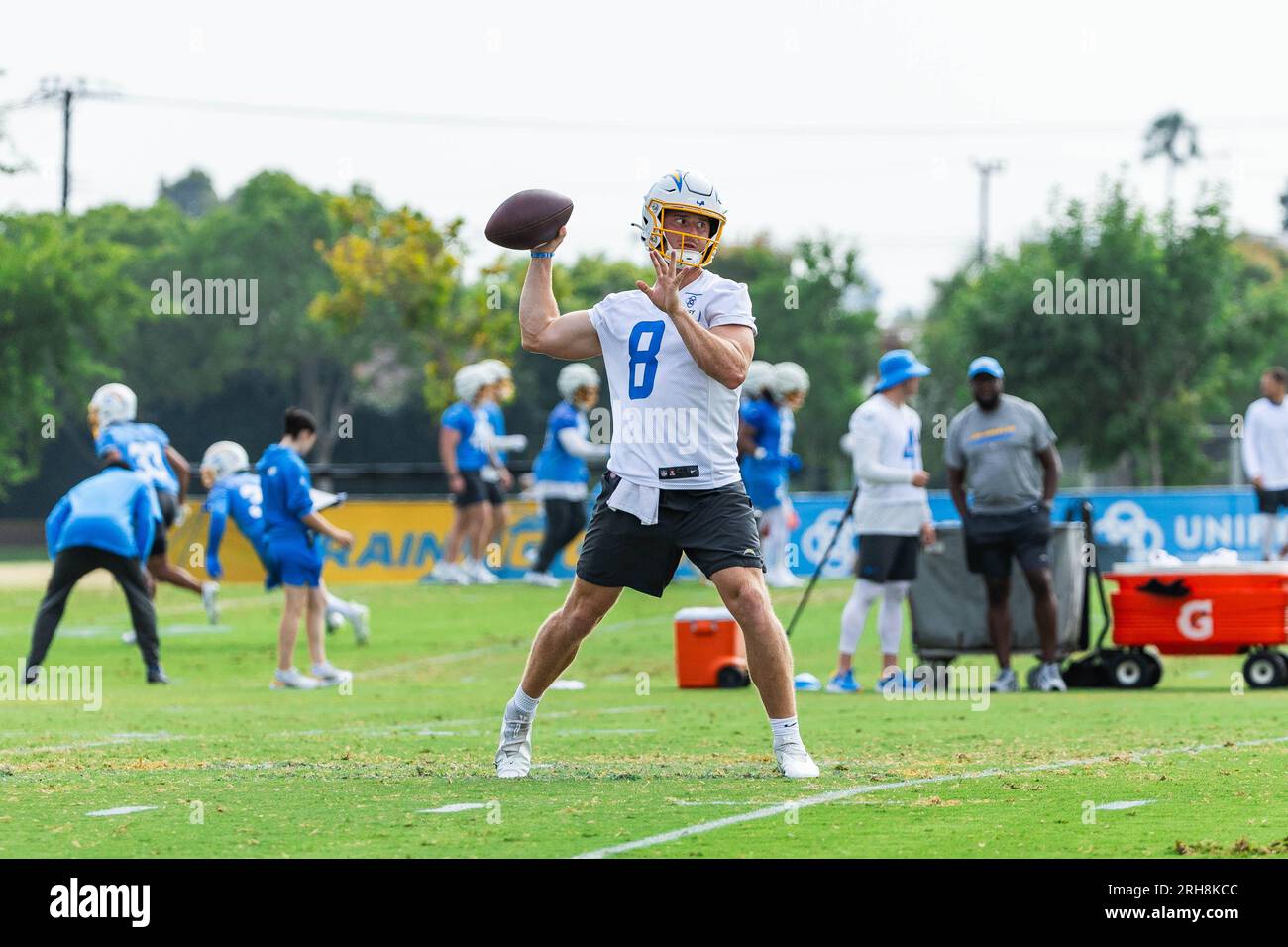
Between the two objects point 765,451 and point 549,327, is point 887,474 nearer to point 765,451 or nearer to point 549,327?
point 549,327

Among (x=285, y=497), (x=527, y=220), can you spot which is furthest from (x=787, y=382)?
(x=527, y=220)

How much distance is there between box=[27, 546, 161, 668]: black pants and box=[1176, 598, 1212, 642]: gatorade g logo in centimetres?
708

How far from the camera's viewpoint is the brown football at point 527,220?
8.13 m

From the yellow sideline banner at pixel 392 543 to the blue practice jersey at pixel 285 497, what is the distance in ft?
36.6

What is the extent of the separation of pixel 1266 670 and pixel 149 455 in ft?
30.4

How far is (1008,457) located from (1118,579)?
1.13 meters

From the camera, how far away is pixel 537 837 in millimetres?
6188

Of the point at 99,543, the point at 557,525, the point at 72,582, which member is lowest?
the point at 72,582

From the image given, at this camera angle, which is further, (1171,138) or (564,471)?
(1171,138)

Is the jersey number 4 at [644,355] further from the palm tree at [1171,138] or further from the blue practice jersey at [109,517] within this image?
the palm tree at [1171,138]

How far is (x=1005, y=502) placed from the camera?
13695 mm

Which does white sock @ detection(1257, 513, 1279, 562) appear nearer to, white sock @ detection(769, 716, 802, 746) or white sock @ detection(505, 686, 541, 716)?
white sock @ detection(769, 716, 802, 746)
